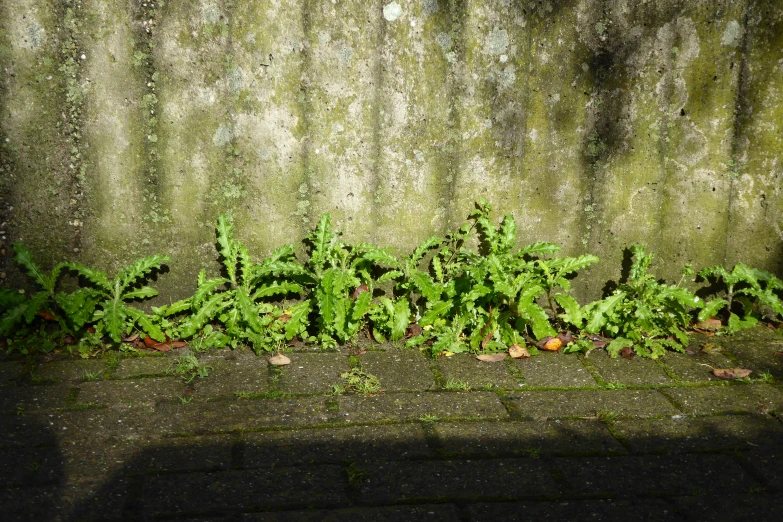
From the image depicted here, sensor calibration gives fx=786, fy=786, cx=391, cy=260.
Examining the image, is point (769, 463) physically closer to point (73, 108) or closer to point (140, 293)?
point (140, 293)

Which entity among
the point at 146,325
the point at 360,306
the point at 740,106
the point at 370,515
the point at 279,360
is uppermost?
the point at 740,106

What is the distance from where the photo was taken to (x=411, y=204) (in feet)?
13.5

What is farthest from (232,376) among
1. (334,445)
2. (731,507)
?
(731,507)

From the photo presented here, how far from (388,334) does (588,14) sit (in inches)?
74.7

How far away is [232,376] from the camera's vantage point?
3.62 metres

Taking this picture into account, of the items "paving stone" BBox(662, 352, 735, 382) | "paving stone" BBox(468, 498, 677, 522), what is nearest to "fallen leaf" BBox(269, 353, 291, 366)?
"paving stone" BBox(468, 498, 677, 522)

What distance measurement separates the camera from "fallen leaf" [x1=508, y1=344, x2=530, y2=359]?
3.88m

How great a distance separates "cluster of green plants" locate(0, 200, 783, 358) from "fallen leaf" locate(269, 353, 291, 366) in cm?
9

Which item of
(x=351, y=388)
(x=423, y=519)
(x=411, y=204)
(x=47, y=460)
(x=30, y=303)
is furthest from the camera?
(x=411, y=204)

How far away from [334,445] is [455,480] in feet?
1.66

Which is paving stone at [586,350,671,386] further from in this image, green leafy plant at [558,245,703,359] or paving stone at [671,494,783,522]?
paving stone at [671,494,783,522]

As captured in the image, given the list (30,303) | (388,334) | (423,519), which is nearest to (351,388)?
(388,334)

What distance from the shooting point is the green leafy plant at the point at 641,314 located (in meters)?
3.96

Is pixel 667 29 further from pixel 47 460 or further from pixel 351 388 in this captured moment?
pixel 47 460
